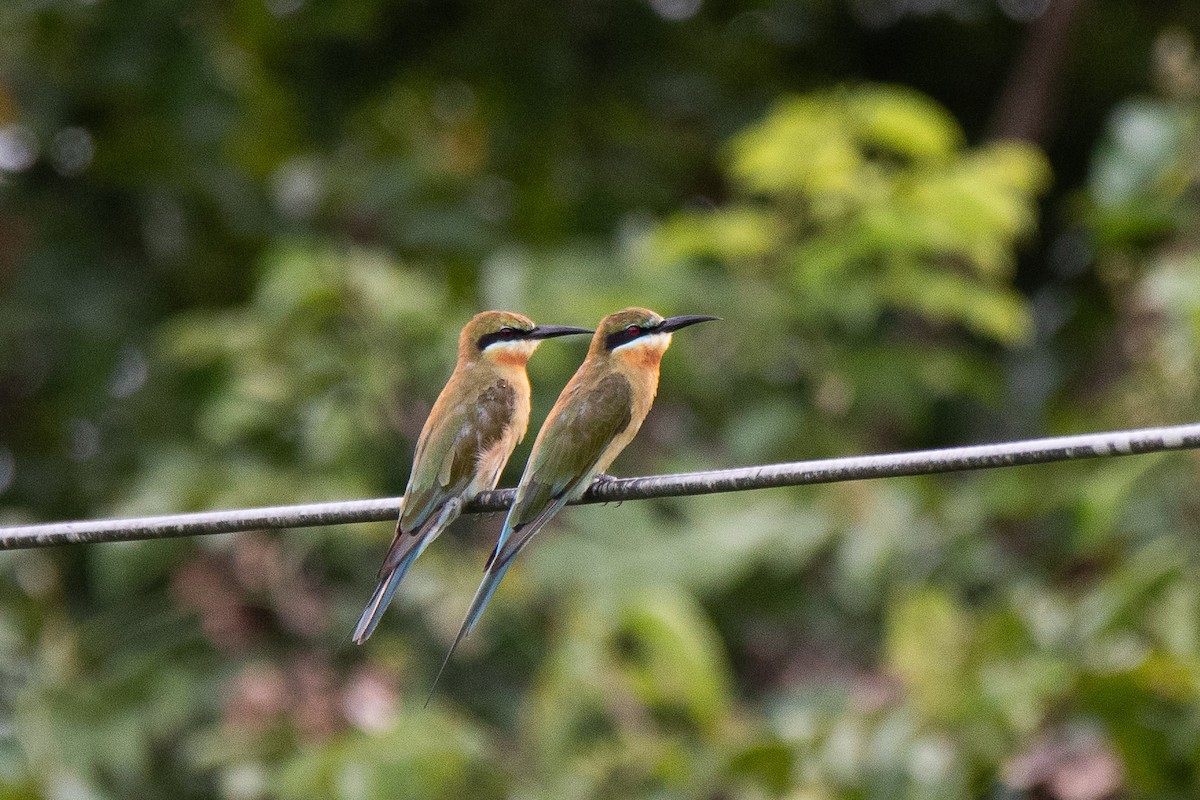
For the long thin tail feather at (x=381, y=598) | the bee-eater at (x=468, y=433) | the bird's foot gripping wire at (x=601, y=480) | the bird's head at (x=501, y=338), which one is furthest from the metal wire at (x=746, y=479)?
the bird's head at (x=501, y=338)

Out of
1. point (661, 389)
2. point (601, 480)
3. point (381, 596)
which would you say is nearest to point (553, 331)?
point (601, 480)

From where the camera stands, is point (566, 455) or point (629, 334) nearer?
point (566, 455)

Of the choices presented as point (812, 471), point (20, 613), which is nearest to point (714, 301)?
point (20, 613)

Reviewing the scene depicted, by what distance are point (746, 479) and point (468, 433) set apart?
3.30ft

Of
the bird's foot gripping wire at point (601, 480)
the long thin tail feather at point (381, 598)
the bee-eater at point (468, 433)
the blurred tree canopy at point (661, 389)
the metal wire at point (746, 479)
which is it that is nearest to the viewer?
the metal wire at point (746, 479)

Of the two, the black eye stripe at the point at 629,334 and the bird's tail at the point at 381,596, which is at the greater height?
the black eye stripe at the point at 629,334

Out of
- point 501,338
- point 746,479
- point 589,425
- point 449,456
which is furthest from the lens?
point 501,338

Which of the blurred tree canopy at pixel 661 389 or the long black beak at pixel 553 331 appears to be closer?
the long black beak at pixel 553 331

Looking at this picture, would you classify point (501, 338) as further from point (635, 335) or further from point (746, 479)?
point (746, 479)

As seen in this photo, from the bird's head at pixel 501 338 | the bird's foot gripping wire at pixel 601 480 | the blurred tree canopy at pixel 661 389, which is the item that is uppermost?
the bird's head at pixel 501 338

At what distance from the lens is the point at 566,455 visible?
2.97 meters

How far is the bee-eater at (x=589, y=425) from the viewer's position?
280cm

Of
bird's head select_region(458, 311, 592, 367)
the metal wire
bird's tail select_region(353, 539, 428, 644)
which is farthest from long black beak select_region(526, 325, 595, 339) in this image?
the metal wire

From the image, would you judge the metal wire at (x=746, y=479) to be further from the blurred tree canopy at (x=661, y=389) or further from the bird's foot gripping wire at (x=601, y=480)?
the blurred tree canopy at (x=661, y=389)
